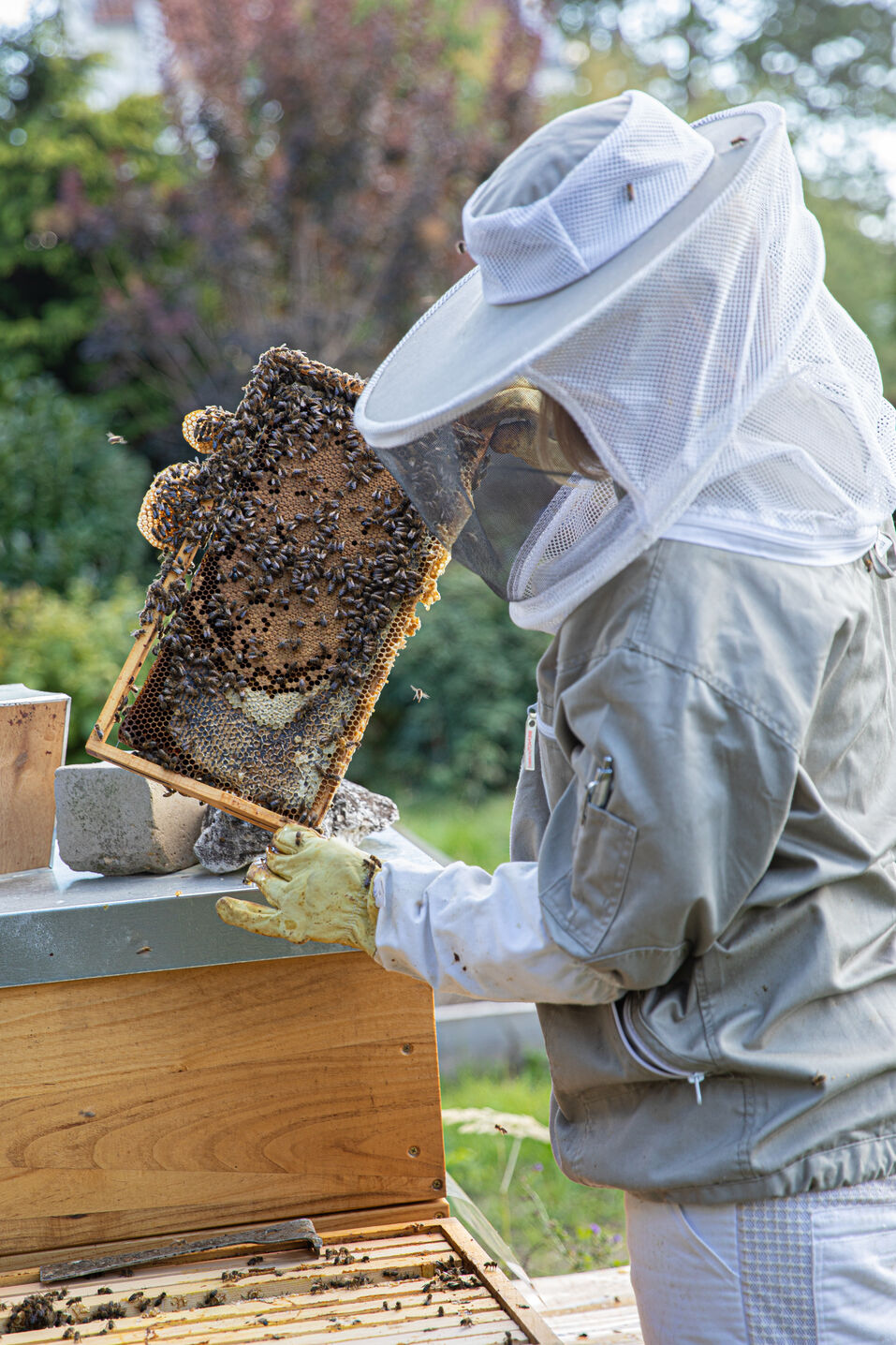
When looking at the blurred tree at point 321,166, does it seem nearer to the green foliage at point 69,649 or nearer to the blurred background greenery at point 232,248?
the blurred background greenery at point 232,248

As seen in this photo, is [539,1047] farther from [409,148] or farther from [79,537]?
[409,148]

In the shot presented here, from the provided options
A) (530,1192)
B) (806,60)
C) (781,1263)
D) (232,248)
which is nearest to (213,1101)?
(781,1263)

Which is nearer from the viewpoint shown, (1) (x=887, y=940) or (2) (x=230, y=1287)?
(1) (x=887, y=940)

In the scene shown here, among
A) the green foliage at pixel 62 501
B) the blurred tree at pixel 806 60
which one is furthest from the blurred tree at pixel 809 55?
the green foliage at pixel 62 501

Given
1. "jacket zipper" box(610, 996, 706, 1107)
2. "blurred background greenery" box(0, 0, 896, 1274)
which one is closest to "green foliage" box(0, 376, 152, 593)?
"blurred background greenery" box(0, 0, 896, 1274)

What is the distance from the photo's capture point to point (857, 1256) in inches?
51.3

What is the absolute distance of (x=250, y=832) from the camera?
1.92 m

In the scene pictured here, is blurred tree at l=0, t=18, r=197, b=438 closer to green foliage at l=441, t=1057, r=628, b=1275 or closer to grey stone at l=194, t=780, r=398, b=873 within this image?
green foliage at l=441, t=1057, r=628, b=1275

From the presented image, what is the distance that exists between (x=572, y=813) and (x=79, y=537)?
6183 mm

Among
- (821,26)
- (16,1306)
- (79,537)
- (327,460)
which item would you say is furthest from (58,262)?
(821,26)

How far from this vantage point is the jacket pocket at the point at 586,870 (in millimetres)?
1195

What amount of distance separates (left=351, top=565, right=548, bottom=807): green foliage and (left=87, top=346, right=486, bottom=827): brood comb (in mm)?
4921

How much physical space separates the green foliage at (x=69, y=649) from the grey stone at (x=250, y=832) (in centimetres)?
340

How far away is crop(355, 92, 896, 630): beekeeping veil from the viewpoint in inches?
47.3
